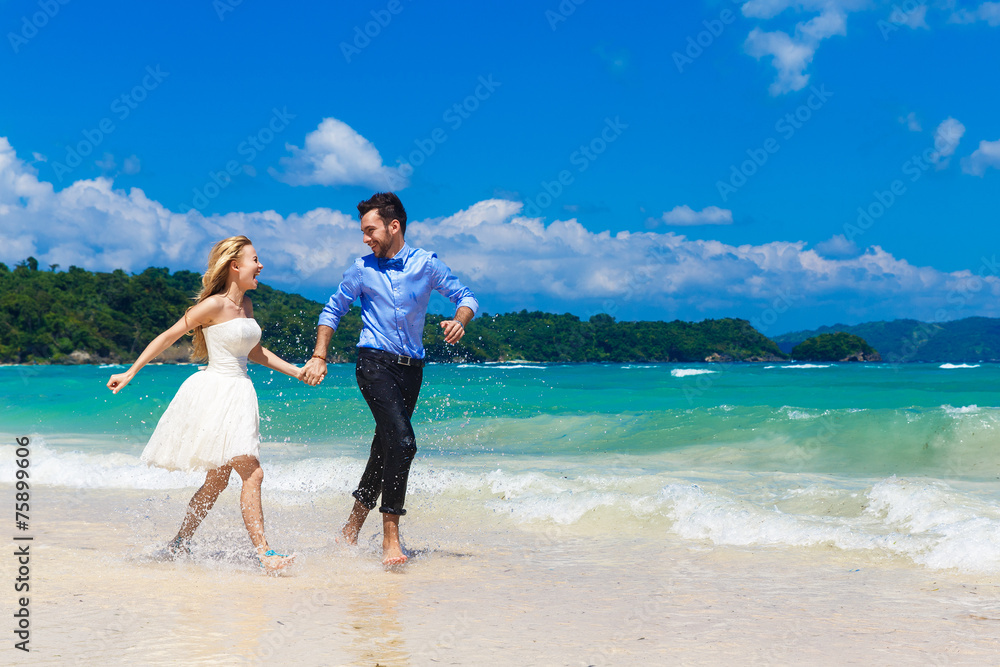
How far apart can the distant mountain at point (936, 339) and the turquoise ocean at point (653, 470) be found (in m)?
93.2

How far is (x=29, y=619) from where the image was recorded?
3389 mm

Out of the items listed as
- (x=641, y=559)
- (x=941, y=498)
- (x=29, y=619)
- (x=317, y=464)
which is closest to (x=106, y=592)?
(x=29, y=619)

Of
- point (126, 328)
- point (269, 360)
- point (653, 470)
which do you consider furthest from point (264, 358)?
point (126, 328)

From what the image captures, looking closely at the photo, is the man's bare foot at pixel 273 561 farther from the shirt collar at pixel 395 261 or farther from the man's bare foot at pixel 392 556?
the shirt collar at pixel 395 261

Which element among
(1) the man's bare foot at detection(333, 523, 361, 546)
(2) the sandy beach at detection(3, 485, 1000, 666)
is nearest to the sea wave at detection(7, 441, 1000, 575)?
(2) the sandy beach at detection(3, 485, 1000, 666)

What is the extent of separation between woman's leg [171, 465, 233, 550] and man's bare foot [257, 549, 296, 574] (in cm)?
46

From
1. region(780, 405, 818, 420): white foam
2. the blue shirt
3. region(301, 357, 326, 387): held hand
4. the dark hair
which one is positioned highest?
the dark hair

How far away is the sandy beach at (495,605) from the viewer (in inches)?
121

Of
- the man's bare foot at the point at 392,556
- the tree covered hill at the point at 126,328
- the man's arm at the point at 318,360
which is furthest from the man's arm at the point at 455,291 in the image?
the tree covered hill at the point at 126,328

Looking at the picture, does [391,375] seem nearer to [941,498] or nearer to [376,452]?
[376,452]

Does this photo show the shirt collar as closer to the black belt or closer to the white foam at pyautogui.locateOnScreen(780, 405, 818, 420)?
the black belt

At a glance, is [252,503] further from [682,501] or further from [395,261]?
[682,501]

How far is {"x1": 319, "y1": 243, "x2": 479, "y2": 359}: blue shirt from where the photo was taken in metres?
4.79

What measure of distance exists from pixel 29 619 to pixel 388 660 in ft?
5.50
